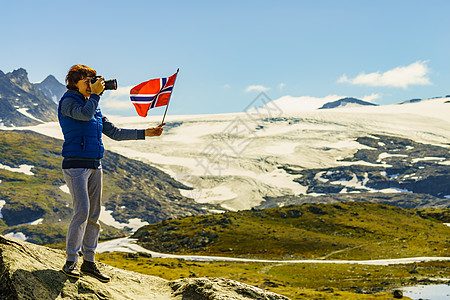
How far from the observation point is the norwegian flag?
1483 cm

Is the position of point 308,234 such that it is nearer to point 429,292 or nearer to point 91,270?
point 429,292

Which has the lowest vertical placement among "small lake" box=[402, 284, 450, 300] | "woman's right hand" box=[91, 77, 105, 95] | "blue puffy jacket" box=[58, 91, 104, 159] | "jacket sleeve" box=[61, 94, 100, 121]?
"small lake" box=[402, 284, 450, 300]

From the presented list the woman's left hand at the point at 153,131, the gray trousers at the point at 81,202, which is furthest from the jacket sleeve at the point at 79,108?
the woman's left hand at the point at 153,131

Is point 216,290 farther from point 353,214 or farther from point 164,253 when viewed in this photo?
point 353,214

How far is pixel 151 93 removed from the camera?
49.2 ft

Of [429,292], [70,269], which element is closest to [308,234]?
[429,292]

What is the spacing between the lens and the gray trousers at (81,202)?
10258 millimetres

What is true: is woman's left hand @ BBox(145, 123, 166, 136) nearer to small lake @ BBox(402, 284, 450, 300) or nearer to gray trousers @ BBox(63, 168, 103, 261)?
gray trousers @ BBox(63, 168, 103, 261)

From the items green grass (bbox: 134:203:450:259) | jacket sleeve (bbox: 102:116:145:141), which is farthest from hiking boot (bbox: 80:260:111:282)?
green grass (bbox: 134:203:450:259)

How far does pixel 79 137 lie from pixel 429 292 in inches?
3190

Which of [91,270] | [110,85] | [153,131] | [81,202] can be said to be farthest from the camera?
[153,131]

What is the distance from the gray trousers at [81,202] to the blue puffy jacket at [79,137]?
425mm

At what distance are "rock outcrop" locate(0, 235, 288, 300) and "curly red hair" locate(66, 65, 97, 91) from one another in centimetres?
446

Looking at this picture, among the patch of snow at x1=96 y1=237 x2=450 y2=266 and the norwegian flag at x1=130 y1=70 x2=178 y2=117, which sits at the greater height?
the norwegian flag at x1=130 y1=70 x2=178 y2=117
